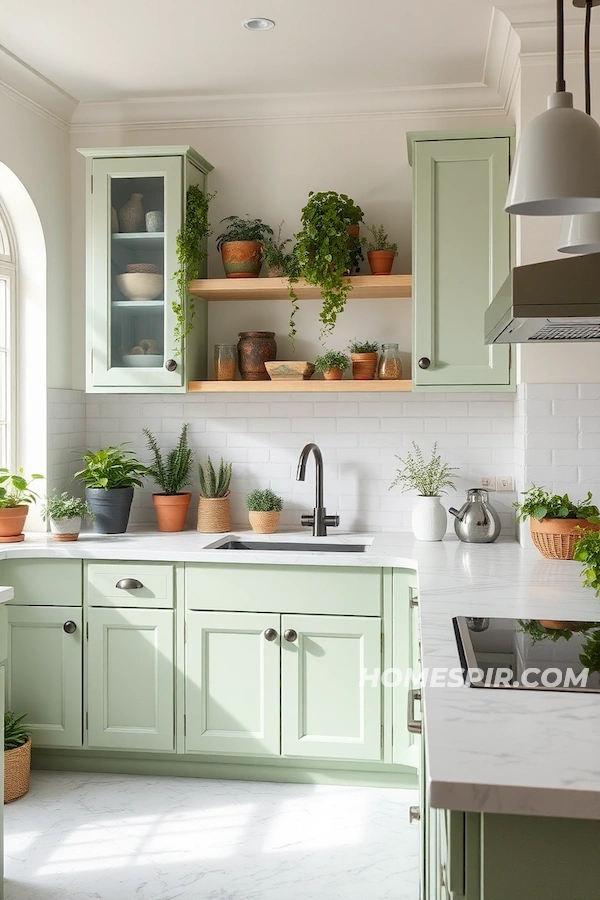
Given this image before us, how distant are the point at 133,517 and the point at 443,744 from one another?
301 cm

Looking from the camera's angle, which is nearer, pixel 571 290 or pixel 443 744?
pixel 443 744

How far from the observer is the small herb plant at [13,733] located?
3344 millimetres

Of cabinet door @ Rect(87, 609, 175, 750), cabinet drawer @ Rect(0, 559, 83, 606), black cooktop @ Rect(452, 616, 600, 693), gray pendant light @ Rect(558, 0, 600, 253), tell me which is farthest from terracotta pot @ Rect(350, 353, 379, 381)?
gray pendant light @ Rect(558, 0, 600, 253)

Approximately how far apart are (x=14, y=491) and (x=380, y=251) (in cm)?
188

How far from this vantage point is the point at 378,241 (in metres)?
3.91

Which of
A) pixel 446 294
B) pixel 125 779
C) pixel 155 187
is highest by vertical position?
pixel 155 187

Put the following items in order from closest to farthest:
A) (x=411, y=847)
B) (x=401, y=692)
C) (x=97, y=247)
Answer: (x=411, y=847), (x=401, y=692), (x=97, y=247)

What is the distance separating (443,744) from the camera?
1388mm

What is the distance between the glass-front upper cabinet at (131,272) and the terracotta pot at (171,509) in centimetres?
48

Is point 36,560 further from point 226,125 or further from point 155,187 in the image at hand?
point 226,125

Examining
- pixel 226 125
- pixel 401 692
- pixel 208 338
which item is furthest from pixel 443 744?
pixel 226 125

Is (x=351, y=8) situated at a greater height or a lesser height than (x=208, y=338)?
greater

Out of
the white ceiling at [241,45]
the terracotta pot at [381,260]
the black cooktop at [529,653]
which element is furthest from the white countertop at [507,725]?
the white ceiling at [241,45]

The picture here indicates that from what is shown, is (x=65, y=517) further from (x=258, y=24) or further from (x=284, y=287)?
(x=258, y=24)
